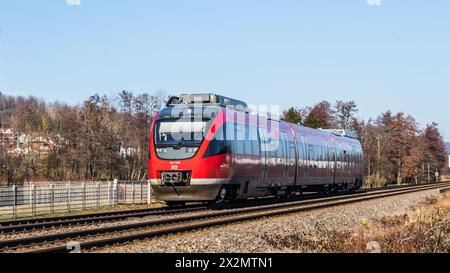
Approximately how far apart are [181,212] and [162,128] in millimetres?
2993

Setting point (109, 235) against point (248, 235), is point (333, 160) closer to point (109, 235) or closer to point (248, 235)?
point (248, 235)

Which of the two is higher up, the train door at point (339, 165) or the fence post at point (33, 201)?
the train door at point (339, 165)

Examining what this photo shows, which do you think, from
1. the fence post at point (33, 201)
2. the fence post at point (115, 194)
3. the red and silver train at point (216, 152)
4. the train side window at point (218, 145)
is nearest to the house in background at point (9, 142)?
the fence post at point (115, 194)

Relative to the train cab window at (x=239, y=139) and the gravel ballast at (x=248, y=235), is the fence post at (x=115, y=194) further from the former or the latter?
the gravel ballast at (x=248, y=235)

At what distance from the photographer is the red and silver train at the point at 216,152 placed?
69.9ft

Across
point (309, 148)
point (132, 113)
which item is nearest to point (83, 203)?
point (309, 148)

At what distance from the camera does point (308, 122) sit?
83.8m

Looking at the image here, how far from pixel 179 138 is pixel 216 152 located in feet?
4.43

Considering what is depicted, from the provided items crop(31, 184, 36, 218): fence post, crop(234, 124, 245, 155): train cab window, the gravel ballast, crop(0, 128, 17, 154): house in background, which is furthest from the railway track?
crop(0, 128, 17, 154): house in background

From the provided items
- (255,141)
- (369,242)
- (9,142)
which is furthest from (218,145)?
(9,142)

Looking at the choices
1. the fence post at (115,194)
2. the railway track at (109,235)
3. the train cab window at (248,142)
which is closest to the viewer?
the railway track at (109,235)

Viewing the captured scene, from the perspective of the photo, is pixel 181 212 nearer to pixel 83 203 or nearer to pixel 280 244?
pixel 83 203

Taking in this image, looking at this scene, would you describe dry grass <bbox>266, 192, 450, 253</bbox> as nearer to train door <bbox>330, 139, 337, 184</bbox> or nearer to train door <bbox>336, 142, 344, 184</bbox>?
train door <bbox>330, 139, 337, 184</bbox>

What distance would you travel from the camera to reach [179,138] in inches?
849
